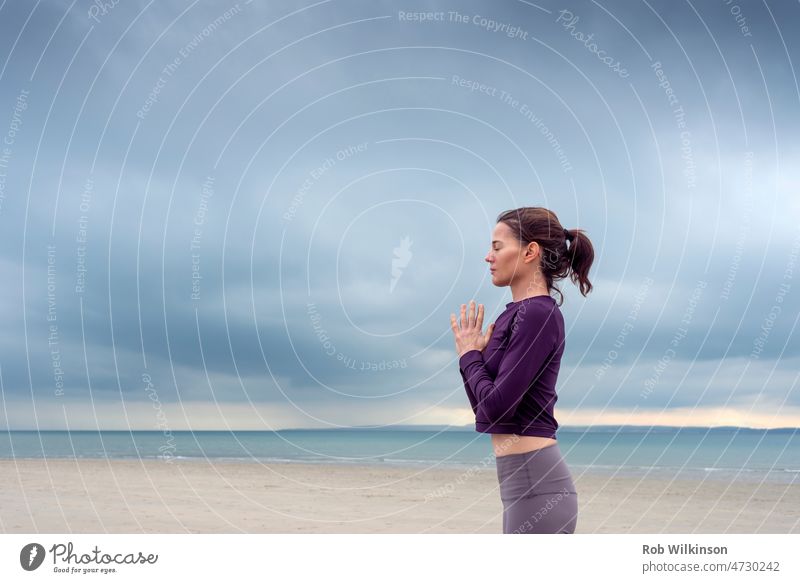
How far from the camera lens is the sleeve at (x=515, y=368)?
480cm

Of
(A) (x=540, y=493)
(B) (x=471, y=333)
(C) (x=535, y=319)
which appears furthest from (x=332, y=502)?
(C) (x=535, y=319)

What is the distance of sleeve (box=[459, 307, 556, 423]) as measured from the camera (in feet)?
15.7

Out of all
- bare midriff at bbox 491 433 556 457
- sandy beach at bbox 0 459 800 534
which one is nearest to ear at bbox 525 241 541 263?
bare midriff at bbox 491 433 556 457

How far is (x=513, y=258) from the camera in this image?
5.32 metres

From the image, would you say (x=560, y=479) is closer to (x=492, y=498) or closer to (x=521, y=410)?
(x=521, y=410)

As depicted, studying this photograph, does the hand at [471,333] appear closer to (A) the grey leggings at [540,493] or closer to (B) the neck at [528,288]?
(B) the neck at [528,288]

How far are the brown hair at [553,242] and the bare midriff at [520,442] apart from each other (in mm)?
1055

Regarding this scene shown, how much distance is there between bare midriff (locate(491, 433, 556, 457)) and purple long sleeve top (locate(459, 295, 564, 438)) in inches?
1.2

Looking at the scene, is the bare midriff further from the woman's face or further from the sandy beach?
the sandy beach

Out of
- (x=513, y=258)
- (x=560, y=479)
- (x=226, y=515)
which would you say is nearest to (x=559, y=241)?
(x=513, y=258)

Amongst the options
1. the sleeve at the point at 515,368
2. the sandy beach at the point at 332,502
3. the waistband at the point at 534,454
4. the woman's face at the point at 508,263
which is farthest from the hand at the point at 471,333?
the sandy beach at the point at 332,502

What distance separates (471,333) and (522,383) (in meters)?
0.62
